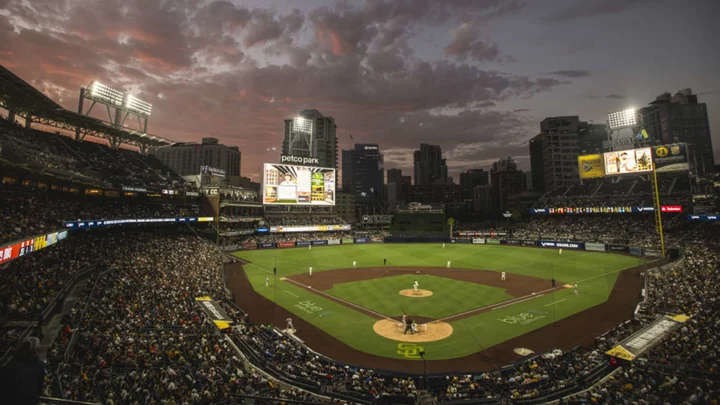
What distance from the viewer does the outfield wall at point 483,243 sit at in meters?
53.2

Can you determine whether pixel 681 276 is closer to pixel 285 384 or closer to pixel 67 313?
pixel 285 384

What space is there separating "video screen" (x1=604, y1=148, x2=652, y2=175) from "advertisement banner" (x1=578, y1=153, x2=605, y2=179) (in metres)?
3.91

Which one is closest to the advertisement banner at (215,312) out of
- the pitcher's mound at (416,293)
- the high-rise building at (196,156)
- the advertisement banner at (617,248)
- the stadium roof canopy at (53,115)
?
the pitcher's mound at (416,293)

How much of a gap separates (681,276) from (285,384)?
3318 centimetres

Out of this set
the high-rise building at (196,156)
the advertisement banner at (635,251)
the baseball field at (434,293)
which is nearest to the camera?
the baseball field at (434,293)

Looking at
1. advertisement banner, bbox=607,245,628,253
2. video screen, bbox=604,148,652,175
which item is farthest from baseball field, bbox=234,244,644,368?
video screen, bbox=604,148,652,175

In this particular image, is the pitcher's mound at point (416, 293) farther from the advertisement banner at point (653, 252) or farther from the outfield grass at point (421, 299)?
the advertisement banner at point (653, 252)

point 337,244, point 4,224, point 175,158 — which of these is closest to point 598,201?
point 337,244

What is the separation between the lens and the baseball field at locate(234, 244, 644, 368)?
23.2 m

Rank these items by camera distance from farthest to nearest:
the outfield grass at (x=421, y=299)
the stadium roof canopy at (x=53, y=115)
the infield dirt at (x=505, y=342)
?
the stadium roof canopy at (x=53, y=115), the outfield grass at (x=421, y=299), the infield dirt at (x=505, y=342)

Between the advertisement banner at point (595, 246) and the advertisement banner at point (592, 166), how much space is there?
17990mm

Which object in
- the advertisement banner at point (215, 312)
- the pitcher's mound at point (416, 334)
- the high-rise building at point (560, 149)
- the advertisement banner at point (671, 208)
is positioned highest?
the high-rise building at point (560, 149)

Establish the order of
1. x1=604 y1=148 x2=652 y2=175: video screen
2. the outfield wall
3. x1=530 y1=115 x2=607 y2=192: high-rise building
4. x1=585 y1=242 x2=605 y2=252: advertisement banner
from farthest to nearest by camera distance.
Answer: x1=530 y1=115 x2=607 y2=192: high-rise building < x1=604 y1=148 x2=652 y2=175: video screen < x1=585 y1=242 x2=605 y2=252: advertisement banner < the outfield wall

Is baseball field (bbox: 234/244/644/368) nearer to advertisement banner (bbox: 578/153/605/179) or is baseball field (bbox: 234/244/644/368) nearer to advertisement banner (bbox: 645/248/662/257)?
advertisement banner (bbox: 645/248/662/257)
